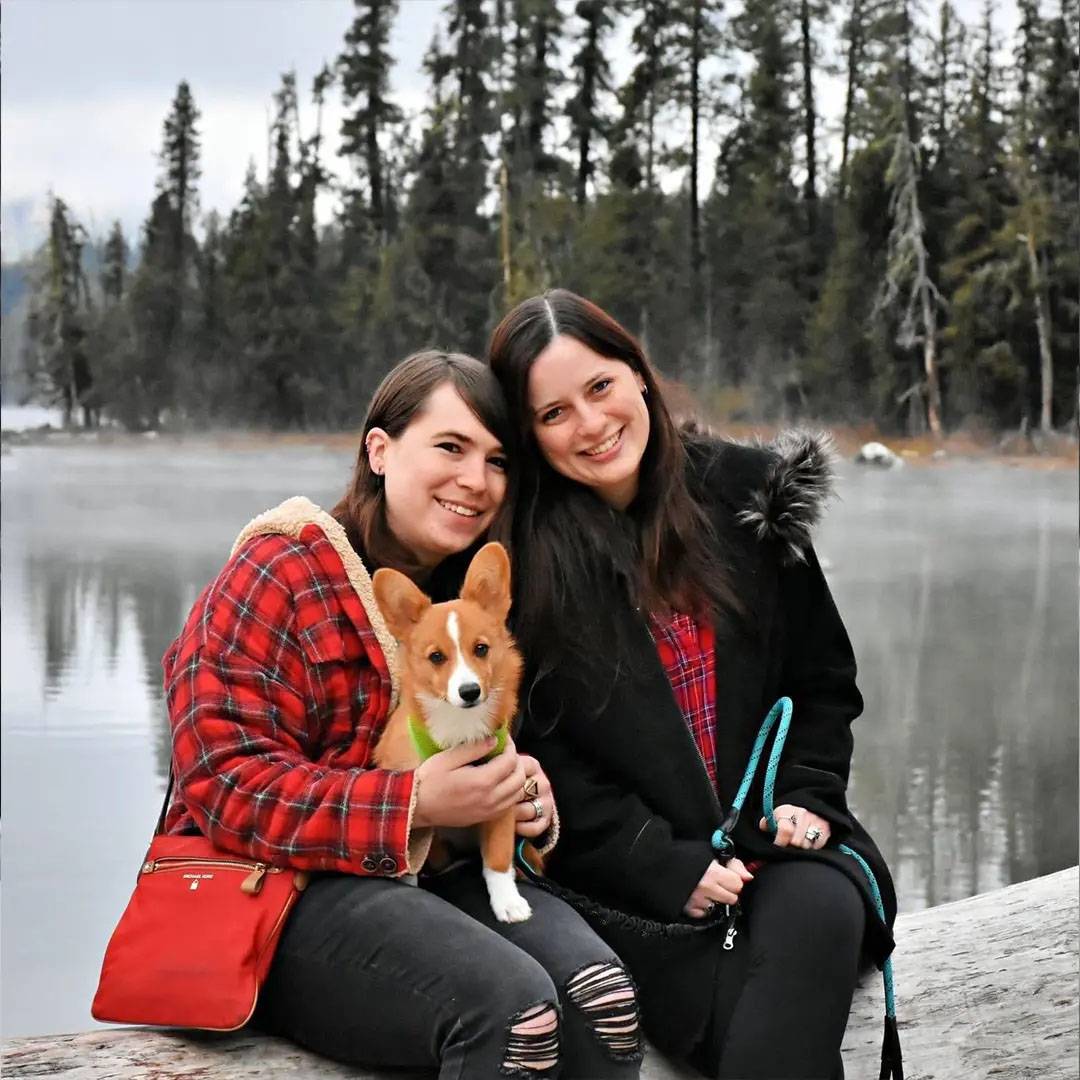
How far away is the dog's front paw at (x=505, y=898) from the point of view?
1.92 meters

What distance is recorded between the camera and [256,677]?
1.88 metres

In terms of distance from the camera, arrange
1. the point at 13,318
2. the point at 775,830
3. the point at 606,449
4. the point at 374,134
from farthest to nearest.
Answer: the point at 374,134 → the point at 13,318 → the point at 606,449 → the point at 775,830

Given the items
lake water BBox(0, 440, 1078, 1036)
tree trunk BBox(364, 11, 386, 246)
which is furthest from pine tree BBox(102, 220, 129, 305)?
tree trunk BBox(364, 11, 386, 246)

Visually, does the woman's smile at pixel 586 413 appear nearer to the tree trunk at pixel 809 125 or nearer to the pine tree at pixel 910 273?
the pine tree at pixel 910 273

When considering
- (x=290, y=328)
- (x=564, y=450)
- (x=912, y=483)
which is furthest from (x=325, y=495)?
(x=564, y=450)

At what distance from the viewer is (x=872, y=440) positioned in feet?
37.1

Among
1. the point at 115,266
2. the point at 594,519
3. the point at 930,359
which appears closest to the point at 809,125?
the point at 930,359

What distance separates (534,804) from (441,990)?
0.35 meters

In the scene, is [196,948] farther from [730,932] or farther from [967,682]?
[967,682]

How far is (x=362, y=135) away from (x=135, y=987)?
438 inches

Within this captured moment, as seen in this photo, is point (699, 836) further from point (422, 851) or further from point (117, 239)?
point (117, 239)

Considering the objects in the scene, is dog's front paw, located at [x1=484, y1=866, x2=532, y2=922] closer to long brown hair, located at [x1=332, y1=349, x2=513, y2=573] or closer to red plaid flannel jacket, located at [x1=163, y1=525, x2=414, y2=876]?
red plaid flannel jacket, located at [x1=163, y1=525, x2=414, y2=876]

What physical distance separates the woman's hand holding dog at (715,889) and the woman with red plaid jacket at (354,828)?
0.59 feet

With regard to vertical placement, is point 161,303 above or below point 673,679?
above
